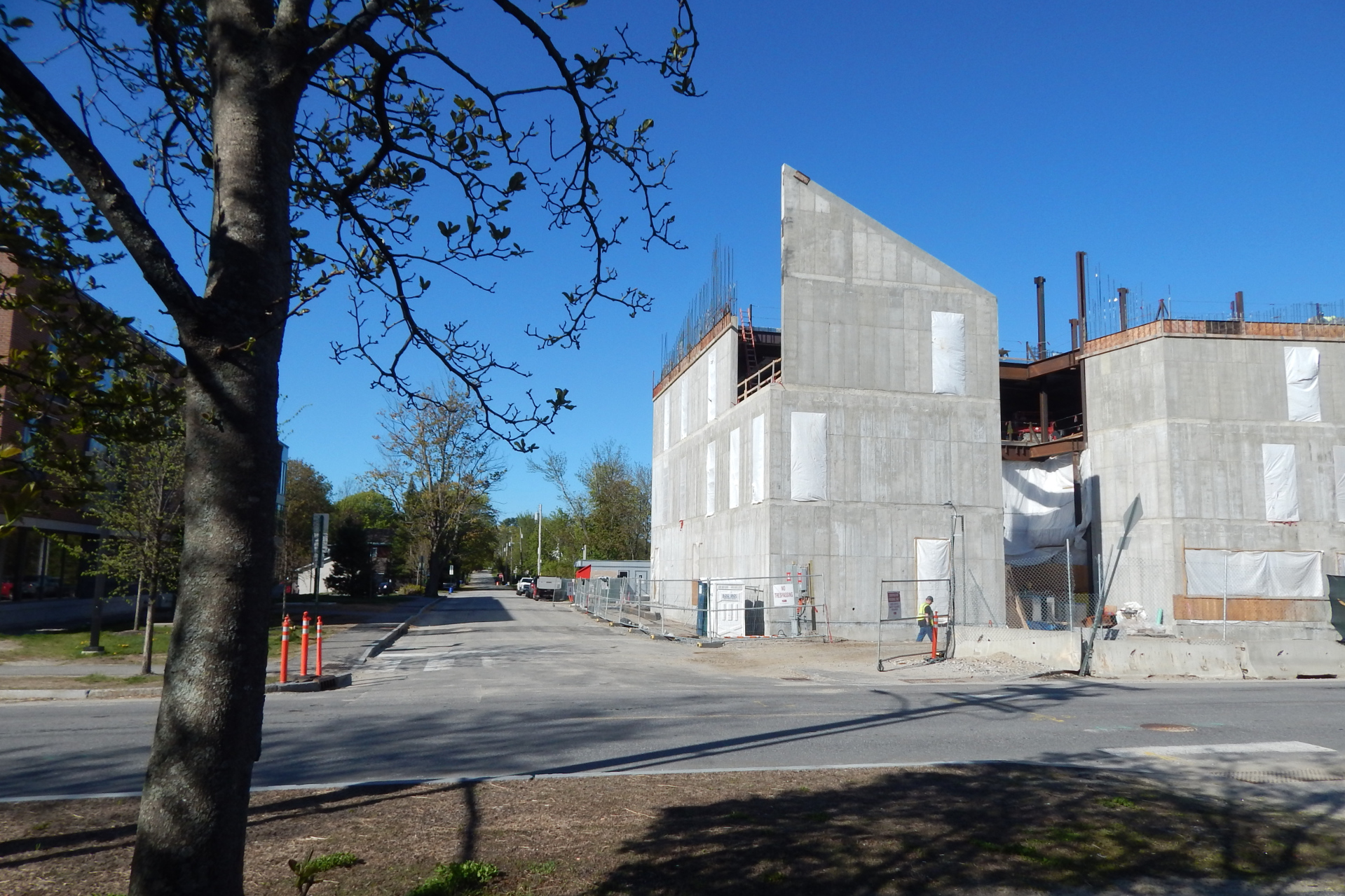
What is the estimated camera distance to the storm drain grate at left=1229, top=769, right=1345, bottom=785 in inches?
338

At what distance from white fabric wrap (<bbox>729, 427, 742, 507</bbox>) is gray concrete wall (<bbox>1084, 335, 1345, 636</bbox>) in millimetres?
15909

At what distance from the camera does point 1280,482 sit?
122ft

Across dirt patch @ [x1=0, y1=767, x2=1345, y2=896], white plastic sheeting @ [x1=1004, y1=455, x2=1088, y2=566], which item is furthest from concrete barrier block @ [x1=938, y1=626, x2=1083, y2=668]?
white plastic sheeting @ [x1=1004, y1=455, x2=1088, y2=566]

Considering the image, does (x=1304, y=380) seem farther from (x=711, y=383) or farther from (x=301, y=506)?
(x=301, y=506)

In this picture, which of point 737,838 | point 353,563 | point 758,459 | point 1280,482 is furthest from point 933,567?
point 353,563

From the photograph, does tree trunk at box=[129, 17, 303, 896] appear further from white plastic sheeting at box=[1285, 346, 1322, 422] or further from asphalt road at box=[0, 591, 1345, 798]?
white plastic sheeting at box=[1285, 346, 1322, 422]

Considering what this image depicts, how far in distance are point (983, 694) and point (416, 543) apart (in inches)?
2815

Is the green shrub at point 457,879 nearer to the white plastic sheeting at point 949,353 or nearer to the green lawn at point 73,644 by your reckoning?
the green lawn at point 73,644

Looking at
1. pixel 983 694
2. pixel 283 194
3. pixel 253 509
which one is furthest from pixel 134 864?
pixel 983 694

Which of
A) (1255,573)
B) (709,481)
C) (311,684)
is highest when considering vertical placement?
(709,481)

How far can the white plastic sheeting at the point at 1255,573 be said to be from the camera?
3638cm

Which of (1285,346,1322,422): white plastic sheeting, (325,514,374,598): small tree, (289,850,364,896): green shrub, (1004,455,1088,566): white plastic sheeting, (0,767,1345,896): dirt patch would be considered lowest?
(0,767,1345,896): dirt patch

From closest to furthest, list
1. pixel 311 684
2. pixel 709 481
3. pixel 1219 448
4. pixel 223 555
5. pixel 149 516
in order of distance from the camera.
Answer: pixel 223 555, pixel 311 684, pixel 149 516, pixel 1219 448, pixel 709 481

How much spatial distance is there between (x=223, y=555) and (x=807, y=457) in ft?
98.0
